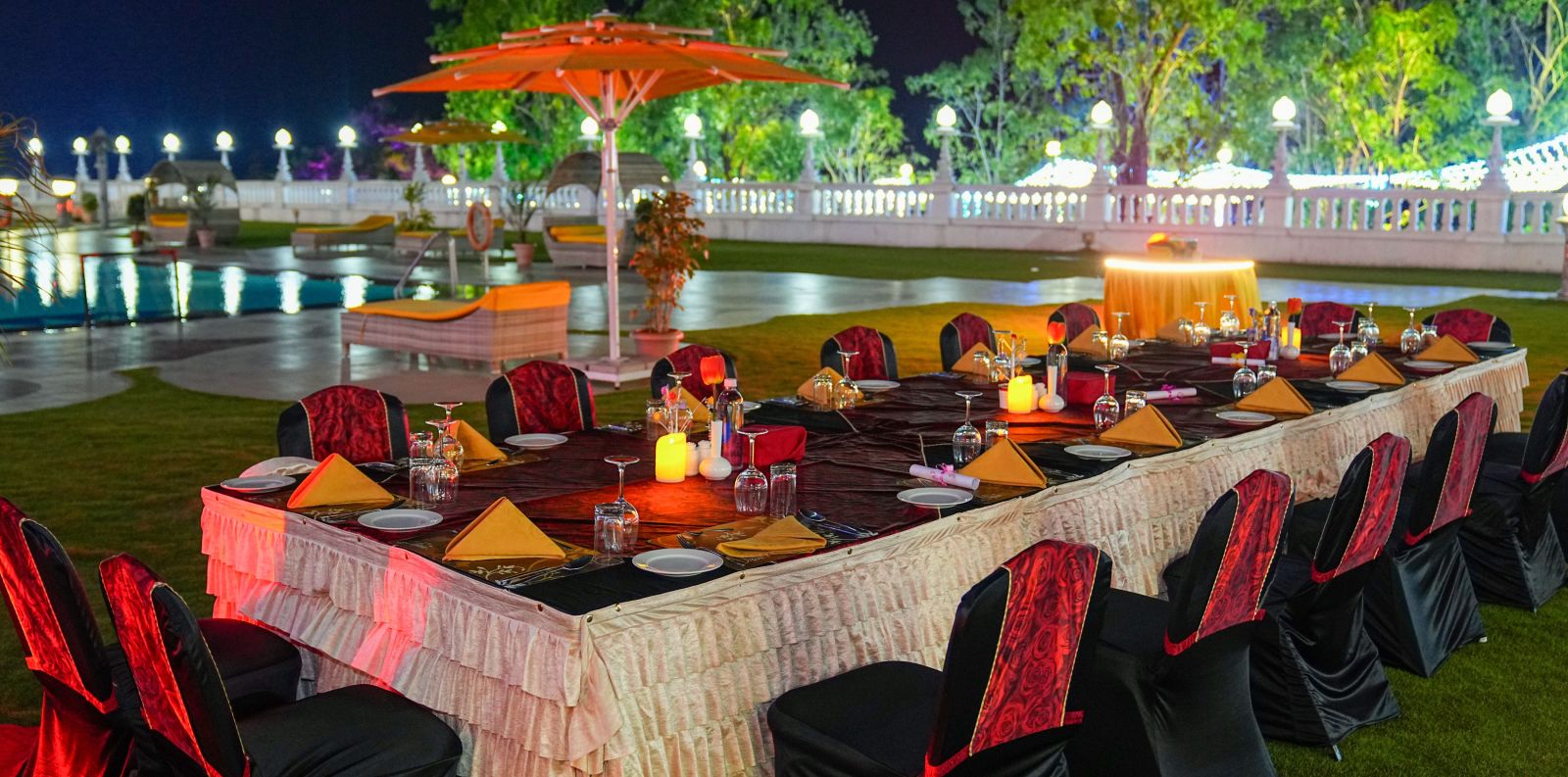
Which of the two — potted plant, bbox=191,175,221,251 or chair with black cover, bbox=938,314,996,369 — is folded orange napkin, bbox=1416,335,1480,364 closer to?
chair with black cover, bbox=938,314,996,369

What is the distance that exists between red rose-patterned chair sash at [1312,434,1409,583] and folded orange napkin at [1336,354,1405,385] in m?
2.04

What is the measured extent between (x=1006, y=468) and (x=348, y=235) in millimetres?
24403

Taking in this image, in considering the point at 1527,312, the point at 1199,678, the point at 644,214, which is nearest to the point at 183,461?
the point at 644,214

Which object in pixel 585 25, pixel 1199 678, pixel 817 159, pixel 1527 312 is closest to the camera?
pixel 1199 678

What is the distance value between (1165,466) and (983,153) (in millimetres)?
39425

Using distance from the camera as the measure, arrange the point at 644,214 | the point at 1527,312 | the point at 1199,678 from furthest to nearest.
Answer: the point at 1527,312, the point at 644,214, the point at 1199,678

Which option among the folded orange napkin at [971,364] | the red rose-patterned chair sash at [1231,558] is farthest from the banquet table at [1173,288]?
the red rose-patterned chair sash at [1231,558]

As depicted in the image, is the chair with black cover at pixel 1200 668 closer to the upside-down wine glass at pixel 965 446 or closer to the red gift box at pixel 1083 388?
the upside-down wine glass at pixel 965 446

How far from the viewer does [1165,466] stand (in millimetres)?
4801

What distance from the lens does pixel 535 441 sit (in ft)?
15.8

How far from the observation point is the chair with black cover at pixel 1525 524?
5355 mm

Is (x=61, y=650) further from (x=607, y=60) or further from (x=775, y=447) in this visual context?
(x=607, y=60)

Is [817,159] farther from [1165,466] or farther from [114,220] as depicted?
[1165,466]

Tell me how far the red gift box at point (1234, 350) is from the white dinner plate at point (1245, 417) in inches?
55.9
